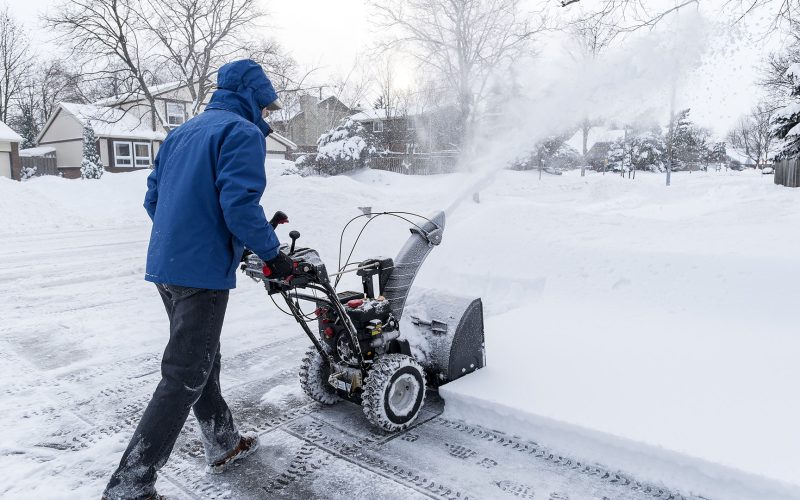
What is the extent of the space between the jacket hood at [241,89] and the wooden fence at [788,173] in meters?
23.0

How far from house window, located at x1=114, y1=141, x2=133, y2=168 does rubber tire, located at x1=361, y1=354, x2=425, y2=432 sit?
36.3m

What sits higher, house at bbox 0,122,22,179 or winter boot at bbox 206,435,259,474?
house at bbox 0,122,22,179

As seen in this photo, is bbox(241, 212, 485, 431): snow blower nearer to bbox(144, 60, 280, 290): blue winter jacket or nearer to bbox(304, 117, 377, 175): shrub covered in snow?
bbox(144, 60, 280, 290): blue winter jacket

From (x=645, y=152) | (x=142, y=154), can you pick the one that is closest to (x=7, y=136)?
(x=142, y=154)

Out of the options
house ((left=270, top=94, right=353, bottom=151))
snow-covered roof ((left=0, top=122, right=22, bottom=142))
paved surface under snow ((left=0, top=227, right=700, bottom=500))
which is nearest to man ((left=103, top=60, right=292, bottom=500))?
paved surface under snow ((left=0, top=227, right=700, bottom=500))

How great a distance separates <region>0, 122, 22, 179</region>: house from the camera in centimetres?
2822

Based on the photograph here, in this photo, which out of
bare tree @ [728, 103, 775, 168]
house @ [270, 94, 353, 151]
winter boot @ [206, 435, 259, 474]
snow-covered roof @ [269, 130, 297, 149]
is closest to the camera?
winter boot @ [206, 435, 259, 474]

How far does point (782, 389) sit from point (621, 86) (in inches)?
205

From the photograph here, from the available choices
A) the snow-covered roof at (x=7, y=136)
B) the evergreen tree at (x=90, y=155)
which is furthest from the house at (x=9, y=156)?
the evergreen tree at (x=90, y=155)

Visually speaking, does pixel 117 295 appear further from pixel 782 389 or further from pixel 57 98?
pixel 57 98

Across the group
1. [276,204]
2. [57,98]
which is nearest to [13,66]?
[57,98]

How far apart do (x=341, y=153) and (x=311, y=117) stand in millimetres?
24121

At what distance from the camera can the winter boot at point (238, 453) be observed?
3072mm

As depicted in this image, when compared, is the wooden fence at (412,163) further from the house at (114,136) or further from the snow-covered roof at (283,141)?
the house at (114,136)
